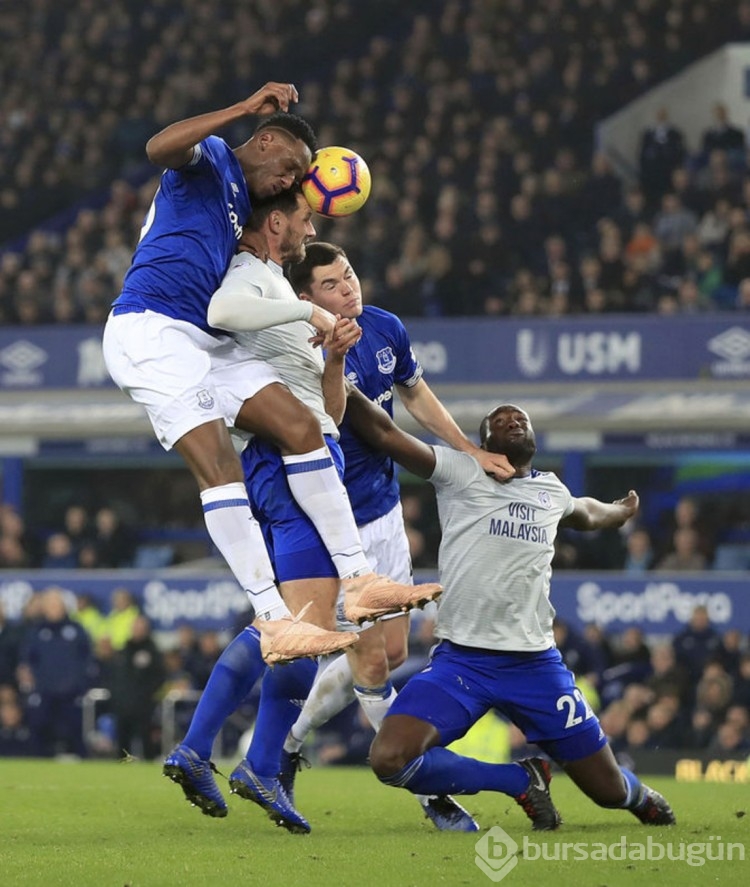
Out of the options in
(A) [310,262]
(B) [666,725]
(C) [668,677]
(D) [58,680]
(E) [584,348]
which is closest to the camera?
(A) [310,262]

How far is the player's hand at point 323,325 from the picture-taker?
6.50 m

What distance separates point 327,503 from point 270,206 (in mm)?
1256

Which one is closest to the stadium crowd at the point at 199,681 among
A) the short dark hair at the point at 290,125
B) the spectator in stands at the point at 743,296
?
the spectator in stands at the point at 743,296

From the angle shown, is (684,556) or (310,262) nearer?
(310,262)

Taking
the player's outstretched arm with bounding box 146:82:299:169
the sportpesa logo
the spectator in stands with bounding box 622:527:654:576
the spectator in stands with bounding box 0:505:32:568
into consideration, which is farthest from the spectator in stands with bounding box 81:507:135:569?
the player's outstretched arm with bounding box 146:82:299:169

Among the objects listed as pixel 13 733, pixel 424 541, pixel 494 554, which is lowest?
pixel 13 733

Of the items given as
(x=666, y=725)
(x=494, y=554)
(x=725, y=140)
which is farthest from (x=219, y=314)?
(x=725, y=140)

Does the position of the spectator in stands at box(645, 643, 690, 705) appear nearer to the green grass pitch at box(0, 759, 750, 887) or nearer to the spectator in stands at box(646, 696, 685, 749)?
the spectator in stands at box(646, 696, 685, 749)

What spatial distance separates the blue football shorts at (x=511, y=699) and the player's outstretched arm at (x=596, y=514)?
2.34 feet

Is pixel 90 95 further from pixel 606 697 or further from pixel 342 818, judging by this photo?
pixel 342 818

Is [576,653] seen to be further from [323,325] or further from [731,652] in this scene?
[323,325]

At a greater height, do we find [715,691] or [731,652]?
[731,652]

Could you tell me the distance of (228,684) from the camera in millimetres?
7004

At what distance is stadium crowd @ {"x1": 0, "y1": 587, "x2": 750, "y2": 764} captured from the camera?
13.5 meters
